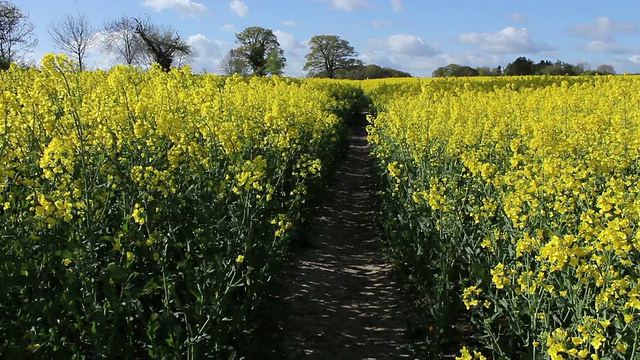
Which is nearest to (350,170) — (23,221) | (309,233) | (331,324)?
(309,233)

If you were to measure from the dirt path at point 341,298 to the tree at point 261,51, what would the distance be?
3893 cm

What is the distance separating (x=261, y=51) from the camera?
58406 mm

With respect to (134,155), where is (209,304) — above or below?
below

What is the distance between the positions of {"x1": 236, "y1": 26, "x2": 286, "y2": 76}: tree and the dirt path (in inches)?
1533

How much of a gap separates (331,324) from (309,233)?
2.52m

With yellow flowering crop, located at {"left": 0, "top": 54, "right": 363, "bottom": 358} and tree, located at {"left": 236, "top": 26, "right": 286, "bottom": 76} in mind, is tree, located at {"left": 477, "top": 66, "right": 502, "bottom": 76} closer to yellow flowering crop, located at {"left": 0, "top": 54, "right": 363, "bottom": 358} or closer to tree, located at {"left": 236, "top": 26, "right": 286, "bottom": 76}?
tree, located at {"left": 236, "top": 26, "right": 286, "bottom": 76}

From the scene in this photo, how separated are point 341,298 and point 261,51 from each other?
5548 cm

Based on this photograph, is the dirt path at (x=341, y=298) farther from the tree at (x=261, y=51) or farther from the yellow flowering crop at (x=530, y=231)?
the tree at (x=261, y=51)

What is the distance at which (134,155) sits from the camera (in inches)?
160

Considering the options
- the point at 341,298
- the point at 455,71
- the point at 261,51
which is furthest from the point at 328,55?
the point at 341,298

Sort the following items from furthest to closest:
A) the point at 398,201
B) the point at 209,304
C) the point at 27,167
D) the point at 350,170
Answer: the point at 350,170 → the point at 398,201 → the point at 27,167 → the point at 209,304

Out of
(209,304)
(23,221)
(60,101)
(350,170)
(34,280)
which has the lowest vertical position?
(350,170)

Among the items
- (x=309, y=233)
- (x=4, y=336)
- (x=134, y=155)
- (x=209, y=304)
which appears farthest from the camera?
(x=309, y=233)

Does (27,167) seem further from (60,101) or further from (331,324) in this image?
(331,324)
